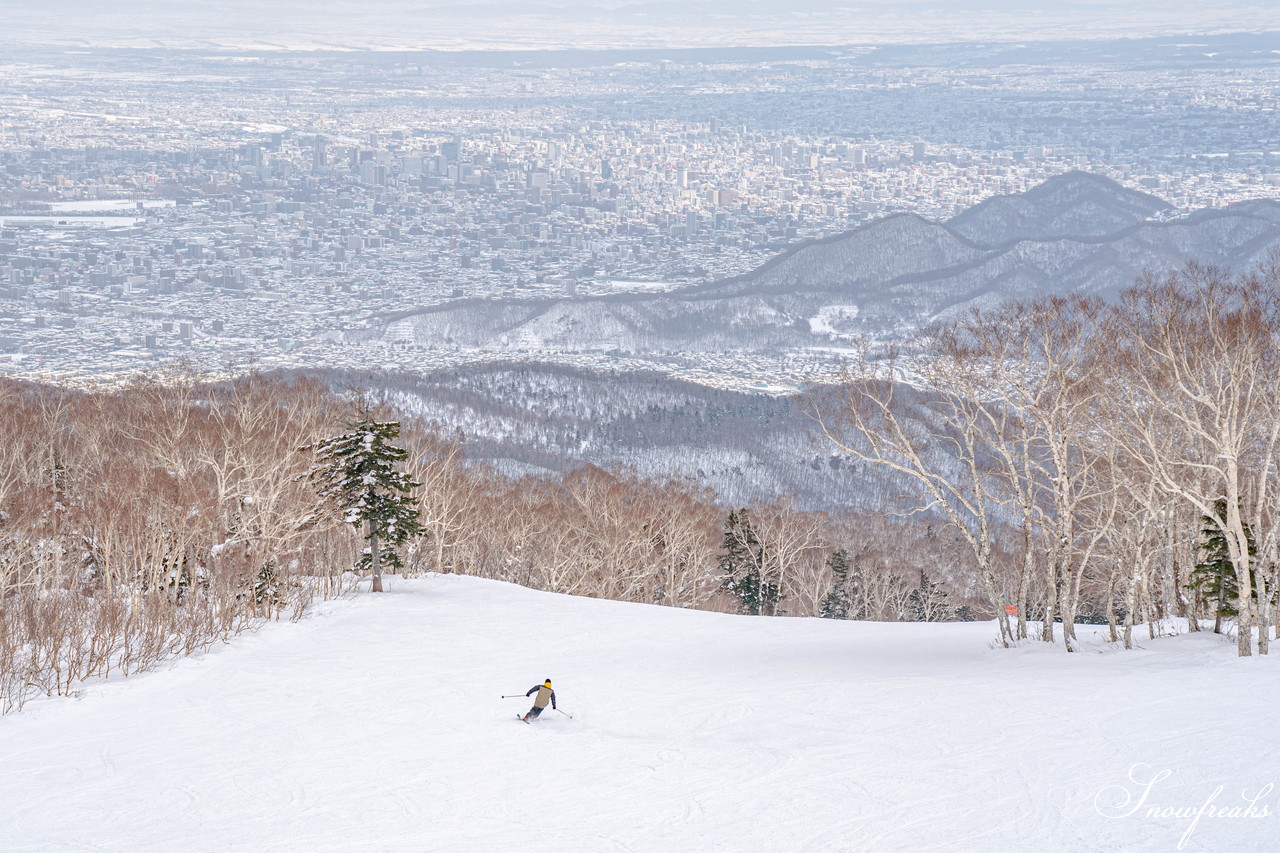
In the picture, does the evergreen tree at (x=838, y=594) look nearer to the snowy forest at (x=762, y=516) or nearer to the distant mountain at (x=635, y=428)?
the snowy forest at (x=762, y=516)

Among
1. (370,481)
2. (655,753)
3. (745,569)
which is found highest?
(370,481)

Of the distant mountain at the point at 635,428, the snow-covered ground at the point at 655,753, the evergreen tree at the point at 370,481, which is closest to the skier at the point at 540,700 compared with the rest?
the snow-covered ground at the point at 655,753

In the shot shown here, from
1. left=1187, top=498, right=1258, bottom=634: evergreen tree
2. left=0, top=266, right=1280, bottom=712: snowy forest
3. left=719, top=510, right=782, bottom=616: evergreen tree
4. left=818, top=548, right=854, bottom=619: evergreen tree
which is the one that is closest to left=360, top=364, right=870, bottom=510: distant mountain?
left=818, top=548, right=854, bottom=619: evergreen tree

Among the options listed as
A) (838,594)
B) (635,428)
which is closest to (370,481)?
(838,594)

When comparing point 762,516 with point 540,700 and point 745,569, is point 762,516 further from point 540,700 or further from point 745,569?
point 540,700

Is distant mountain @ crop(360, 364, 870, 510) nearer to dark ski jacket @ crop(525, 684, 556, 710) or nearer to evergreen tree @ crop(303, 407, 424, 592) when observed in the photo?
evergreen tree @ crop(303, 407, 424, 592)

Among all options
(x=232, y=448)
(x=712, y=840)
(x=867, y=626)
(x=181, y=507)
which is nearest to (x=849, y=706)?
(x=712, y=840)

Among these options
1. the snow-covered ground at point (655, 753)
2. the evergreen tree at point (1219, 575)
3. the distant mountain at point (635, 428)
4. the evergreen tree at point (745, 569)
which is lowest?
the distant mountain at point (635, 428)
